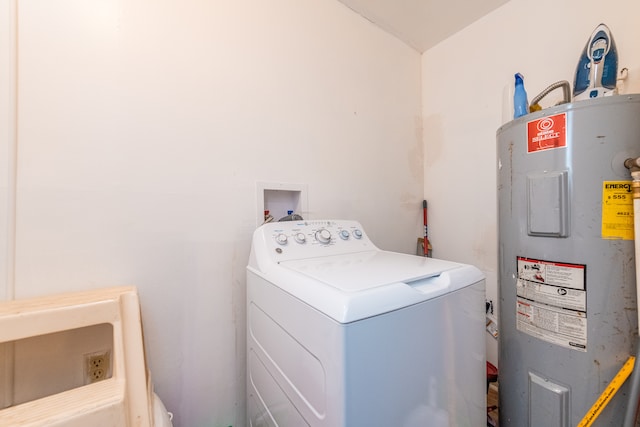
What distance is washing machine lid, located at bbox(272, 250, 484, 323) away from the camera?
561 millimetres

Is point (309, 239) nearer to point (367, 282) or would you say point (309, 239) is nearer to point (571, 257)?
point (367, 282)

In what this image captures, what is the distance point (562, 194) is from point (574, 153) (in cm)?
13

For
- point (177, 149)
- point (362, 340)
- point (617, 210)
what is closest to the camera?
point (362, 340)

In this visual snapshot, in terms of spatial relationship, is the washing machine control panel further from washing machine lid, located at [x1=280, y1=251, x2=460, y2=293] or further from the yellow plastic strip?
the yellow plastic strip

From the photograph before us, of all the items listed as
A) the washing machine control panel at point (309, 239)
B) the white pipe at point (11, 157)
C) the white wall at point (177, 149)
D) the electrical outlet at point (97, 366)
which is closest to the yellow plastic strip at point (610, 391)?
the washing machine control panel at point (309, 239)

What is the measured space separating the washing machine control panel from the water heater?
61 cm

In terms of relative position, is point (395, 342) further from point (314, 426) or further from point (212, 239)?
point (212, 239)

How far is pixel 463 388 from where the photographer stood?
767 millimetres

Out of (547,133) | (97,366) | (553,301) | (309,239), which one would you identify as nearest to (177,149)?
(309,239)

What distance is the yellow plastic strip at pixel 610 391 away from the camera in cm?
73

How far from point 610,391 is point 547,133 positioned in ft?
2.63

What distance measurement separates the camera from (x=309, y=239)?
1.04m

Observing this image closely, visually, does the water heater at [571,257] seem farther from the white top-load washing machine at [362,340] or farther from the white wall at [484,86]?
the white wall at [484,86]

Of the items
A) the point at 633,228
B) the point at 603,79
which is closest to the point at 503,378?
the point at 633,228
